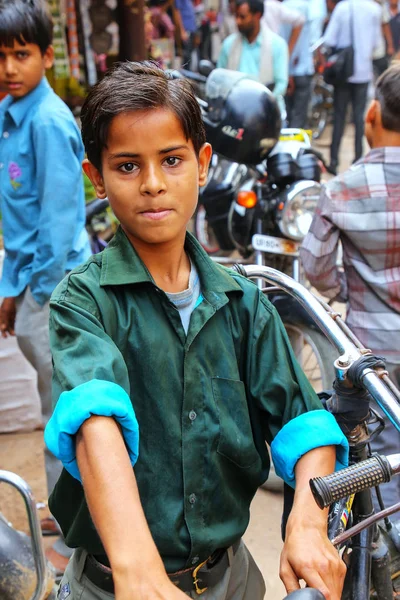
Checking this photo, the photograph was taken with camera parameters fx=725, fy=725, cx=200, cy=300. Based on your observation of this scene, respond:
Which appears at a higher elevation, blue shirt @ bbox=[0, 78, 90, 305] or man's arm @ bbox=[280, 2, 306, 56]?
blue shirt @ bbox=[0, 78, 90, 305]

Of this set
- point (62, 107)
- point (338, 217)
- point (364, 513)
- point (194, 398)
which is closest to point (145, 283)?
point (194, 398)

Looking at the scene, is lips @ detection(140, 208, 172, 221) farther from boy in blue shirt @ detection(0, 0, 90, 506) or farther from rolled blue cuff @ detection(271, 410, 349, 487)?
boy in blue shirt @ detection(0, 0, 90, 506)

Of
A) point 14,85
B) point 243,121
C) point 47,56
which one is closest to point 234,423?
point 14,85

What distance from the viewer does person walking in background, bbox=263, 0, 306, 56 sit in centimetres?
771

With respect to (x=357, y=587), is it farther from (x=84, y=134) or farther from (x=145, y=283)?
(x=84, y=134)

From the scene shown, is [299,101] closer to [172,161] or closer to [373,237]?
[373,237]

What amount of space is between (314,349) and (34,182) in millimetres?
1416

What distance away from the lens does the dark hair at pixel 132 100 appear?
1317 millimetres

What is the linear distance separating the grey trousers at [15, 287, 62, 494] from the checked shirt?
3.43ft

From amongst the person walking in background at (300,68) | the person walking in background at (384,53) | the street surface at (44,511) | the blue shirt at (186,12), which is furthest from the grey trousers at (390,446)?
the person walking in background at (384,53)

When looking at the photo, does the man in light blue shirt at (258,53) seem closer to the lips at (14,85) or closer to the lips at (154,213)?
the lips at (14,85)

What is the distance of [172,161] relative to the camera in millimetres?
1353

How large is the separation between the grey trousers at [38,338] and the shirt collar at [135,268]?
4.62ft

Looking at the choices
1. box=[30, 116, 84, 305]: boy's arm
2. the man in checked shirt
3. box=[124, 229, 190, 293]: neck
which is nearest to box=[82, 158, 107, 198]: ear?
box=[124, 229, 190, 293]: neck
